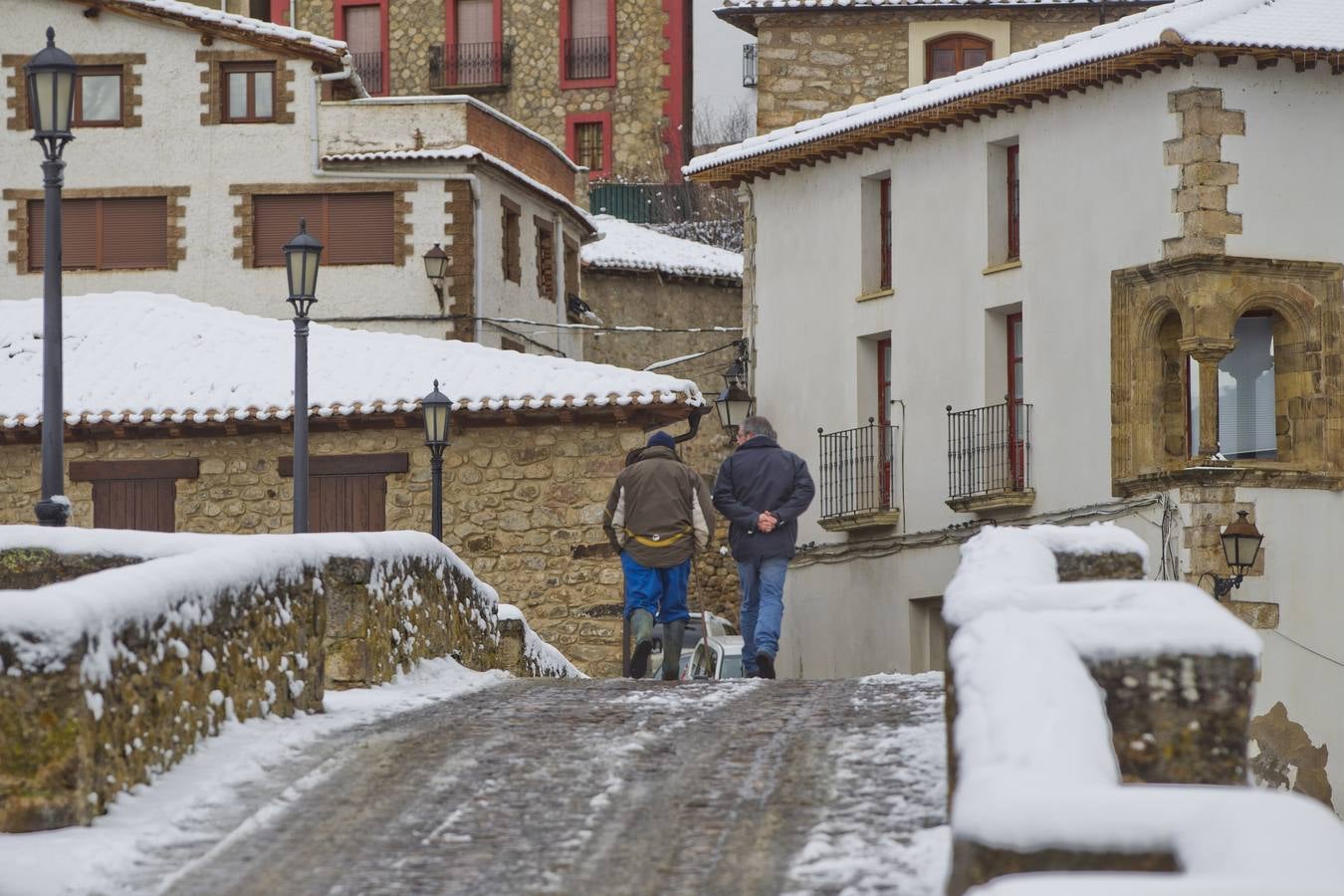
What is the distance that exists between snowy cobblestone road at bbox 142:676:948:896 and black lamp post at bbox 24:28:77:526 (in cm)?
310

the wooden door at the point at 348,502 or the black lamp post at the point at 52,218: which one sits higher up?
the black lamp post at the point at 52,218

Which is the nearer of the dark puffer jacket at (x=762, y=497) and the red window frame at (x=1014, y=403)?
the dark puffer jacket at (x=762, y=497)

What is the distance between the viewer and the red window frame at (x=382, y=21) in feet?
155

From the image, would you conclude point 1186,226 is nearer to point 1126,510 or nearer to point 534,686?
point 1126,510

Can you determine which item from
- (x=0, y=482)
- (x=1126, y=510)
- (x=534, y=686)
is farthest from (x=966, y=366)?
(x=534, y=686)

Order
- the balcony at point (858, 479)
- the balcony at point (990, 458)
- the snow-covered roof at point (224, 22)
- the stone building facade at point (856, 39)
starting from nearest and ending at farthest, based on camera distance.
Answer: the balcony at point (990, 458)
the balcony at point (858, 479)
the snow-covered roof at point (224, 22)
the stone building facade at point (856, 39)

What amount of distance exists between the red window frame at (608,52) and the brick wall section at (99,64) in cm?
1787

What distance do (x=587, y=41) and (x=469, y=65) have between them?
93.6 inches

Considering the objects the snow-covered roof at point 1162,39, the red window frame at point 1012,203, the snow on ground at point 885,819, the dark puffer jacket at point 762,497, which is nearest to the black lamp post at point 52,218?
the dark puffer jacket at point 762,497

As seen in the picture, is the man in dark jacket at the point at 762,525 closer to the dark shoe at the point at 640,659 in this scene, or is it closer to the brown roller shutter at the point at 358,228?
the dark shoe at the point at 640,659

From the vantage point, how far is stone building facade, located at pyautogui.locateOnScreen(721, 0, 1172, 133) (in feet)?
104

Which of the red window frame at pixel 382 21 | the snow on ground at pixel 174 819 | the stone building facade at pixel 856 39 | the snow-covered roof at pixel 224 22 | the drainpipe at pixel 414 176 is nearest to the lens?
the snow on ground at pixel 174 819

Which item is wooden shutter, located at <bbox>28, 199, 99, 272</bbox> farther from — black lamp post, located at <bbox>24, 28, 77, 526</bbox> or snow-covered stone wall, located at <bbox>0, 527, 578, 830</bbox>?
snow-covered stone wall, located at <bbox>0, 527, 578, 830</bbox>

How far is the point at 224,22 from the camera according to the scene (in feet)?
97.5
